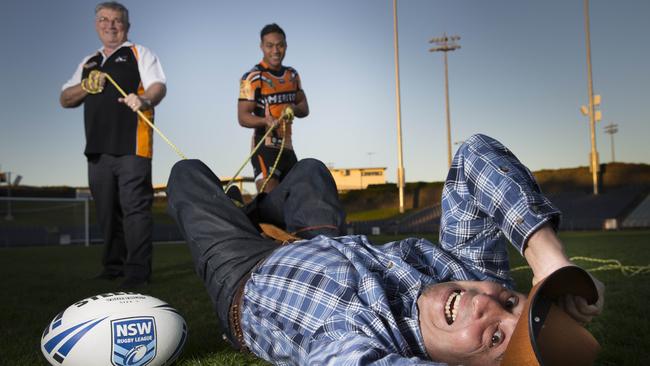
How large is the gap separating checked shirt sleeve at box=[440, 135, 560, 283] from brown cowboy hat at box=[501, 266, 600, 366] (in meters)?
0.15

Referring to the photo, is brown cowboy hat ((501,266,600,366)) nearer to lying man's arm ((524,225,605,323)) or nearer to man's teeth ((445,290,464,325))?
lying man's arm ((524,225,605,323))

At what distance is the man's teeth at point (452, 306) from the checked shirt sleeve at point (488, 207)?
0.21 meters

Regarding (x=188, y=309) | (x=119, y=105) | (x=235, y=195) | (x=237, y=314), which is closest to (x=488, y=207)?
(x=237, y=314)

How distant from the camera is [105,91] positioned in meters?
4.90

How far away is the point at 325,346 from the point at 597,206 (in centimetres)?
2814

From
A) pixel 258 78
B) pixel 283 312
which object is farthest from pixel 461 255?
pixel 258 78

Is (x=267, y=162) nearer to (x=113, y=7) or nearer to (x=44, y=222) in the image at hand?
(x=113, y=7)

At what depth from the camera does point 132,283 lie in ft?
15.3

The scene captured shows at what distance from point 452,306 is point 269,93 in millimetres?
3859

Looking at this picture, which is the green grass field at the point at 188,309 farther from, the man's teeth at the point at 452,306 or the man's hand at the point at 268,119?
the man's hand at the point at 268,119

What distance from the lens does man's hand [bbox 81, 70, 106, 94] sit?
15.9ft

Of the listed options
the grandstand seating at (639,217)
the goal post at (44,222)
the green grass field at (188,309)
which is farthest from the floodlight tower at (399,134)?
the green grass field at (188,309)

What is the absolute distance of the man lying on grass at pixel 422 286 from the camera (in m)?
1.43

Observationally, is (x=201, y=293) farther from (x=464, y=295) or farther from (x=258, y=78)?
(x=464, y=295)
